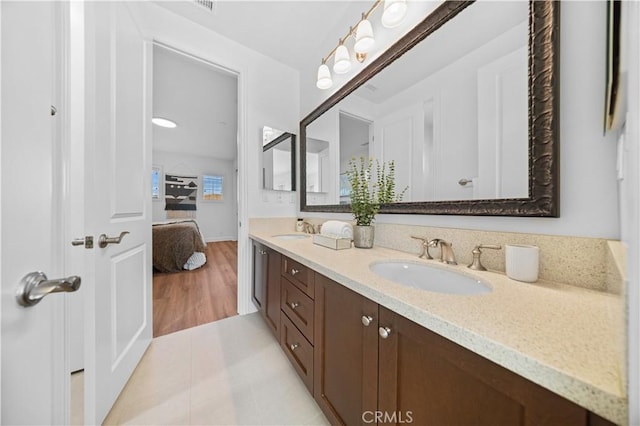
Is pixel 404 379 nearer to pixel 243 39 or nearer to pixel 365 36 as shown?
pixel 365 36

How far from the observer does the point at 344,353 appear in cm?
82

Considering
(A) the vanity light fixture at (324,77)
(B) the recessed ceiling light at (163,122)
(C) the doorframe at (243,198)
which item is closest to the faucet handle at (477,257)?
(A) the vanity light fixture at (324,77)

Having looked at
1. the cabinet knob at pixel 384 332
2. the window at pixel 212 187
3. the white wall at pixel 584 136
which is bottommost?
the cabinet knob at pixel 384 332

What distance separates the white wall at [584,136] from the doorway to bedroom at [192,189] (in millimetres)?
2302

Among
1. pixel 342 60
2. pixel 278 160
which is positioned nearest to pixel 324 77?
pixel 342 60

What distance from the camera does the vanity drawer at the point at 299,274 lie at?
1062mm

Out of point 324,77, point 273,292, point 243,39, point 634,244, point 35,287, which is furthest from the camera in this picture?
point 243,39

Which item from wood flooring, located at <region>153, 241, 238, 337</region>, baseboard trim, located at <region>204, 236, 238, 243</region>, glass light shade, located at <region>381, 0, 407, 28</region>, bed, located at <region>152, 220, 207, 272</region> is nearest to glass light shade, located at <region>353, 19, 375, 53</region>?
glass light shade, located at <region>381, 0, 407, 28</region>

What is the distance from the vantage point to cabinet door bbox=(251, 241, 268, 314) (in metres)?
1.72

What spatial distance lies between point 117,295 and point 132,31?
4.81ft

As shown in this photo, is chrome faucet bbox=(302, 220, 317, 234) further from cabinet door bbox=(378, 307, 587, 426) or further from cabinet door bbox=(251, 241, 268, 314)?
cabinet door bbox=(378, 307, 587, 426)

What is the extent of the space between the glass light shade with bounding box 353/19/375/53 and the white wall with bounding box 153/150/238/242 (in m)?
5.85

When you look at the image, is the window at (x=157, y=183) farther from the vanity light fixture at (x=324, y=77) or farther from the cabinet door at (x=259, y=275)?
the vanity light fixture at (x=324, y=77)

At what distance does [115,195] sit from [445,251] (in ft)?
5.19
